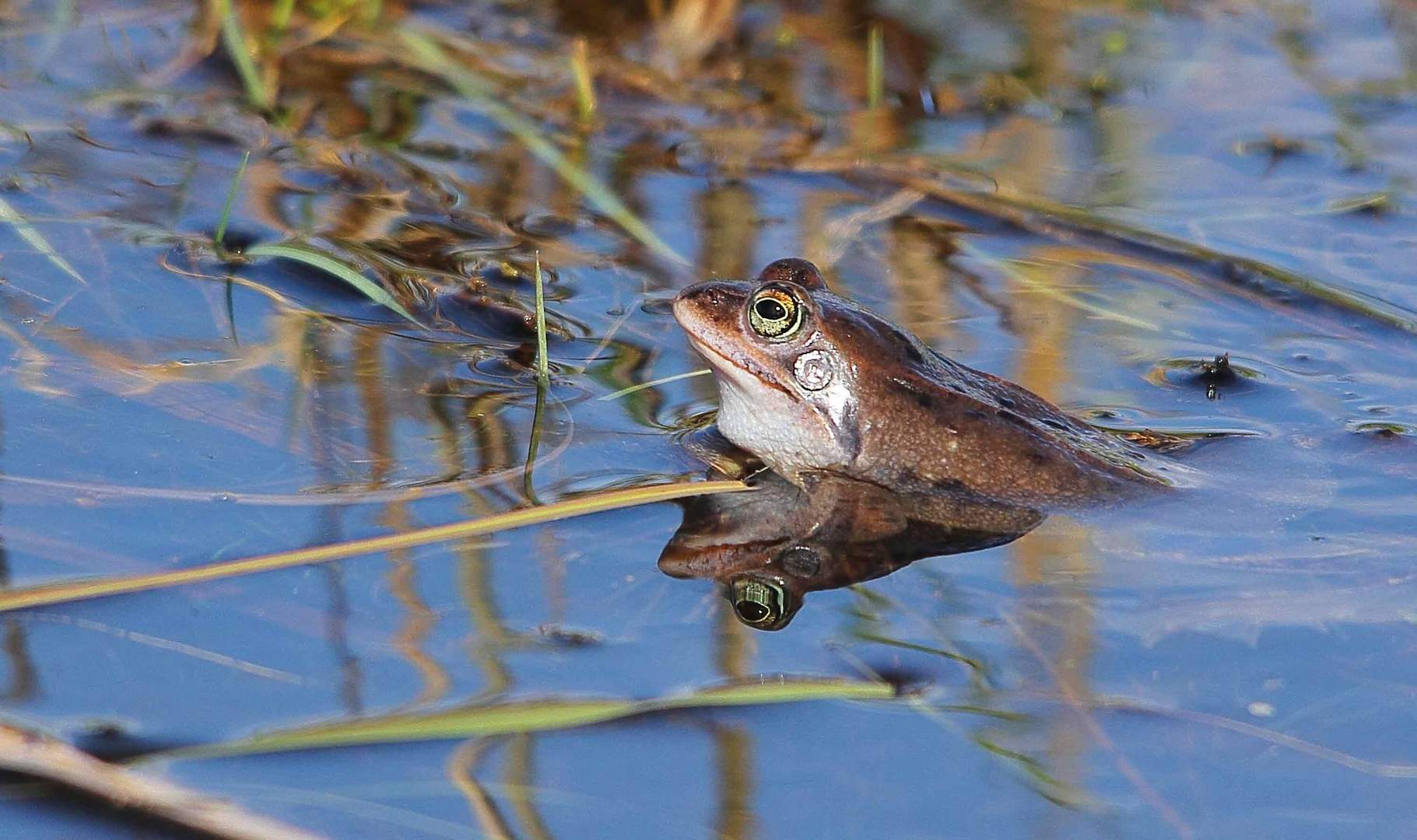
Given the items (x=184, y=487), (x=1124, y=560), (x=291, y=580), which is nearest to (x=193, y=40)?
(x=184, y=487)

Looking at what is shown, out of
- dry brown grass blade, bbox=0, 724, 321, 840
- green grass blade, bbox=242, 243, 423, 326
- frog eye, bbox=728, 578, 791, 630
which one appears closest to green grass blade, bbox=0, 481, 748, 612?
frog eye, bbox=728, 578, 791, 630

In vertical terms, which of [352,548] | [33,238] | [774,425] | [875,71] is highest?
[875,71]

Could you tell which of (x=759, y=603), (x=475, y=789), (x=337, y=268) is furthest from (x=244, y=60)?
(x=475, y=789)

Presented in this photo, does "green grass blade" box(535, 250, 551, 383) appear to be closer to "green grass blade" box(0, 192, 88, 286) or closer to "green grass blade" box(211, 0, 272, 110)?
"green grass blade" box(0, 192, 88, 286)

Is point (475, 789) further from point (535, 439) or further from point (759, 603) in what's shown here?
point (535, 439)

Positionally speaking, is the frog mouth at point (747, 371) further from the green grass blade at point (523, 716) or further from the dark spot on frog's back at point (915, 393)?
the green grass blade at point (523, 716)

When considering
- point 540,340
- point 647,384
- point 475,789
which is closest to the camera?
point 475,789

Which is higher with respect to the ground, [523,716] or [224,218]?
[224,218]
